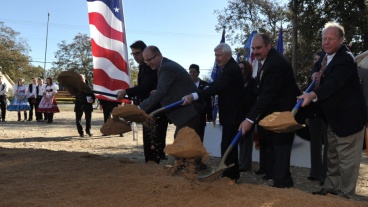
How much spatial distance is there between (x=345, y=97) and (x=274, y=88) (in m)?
0.66

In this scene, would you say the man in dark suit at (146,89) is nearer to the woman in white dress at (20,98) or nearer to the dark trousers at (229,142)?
the dark trousers at (229,142)

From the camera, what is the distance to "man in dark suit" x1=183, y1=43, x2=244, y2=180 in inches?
173

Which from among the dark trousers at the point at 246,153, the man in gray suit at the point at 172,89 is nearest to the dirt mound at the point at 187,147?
the man in gray suit at the point at 172,89

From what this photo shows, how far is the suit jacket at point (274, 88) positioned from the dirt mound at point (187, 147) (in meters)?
0.61

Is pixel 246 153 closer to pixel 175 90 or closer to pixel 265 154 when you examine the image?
pixel 265 154

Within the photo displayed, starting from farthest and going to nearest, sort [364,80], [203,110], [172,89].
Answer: [203,110] → [172,89] → [364,80]

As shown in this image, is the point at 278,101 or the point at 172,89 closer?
the point at 278,101

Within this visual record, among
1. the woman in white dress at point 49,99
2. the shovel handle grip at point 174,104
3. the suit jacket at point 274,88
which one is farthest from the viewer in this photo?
the woman in white dress at point 49,99

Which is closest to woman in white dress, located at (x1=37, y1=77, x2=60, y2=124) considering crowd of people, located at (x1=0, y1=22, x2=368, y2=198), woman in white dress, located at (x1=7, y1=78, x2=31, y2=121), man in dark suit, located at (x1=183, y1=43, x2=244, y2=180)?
woman in white dress, located at (x1=7, y1=78, x2=31, y2=121)

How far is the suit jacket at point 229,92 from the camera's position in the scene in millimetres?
4387

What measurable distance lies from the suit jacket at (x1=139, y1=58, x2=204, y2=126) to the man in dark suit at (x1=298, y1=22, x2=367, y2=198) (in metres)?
1.60

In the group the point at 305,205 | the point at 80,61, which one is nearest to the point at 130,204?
the point at 305,205

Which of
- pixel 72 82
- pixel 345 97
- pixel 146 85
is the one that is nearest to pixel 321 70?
pixel 345 97

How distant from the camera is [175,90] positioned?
4777 mm
